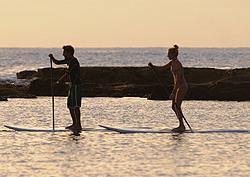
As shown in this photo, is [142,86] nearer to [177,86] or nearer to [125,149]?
[177,86]

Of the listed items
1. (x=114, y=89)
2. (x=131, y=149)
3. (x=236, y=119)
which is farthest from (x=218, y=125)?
(x=114, y=89)

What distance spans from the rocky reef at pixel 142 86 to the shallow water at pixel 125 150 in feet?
27.7

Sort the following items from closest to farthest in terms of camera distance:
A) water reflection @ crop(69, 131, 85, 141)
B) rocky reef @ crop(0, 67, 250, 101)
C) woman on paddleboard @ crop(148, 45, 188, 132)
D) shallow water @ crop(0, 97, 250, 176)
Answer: shallow water @ crop(0, 97, 250, 176) → water reflection @ crop(69, 131, 85, 141) → woman on paddleboard @ crop(148, 45, 188, 132) → rocky reef @ crop(0, 67, 250, 101)

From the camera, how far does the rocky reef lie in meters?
24.9

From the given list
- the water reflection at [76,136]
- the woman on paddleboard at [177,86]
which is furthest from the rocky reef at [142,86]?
→ the water reflection at [76,136]

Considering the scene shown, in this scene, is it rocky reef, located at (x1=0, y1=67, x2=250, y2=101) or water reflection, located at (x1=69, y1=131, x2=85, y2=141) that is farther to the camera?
rocky reef, located at (x1=0, y1=67, x2=250, y2=101)

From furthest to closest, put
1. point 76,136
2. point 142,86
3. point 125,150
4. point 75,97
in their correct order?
point 142,86 → point 75,97 → point 76,136 → point 125,150

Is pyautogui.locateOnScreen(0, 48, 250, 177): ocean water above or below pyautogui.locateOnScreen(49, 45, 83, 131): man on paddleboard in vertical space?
below

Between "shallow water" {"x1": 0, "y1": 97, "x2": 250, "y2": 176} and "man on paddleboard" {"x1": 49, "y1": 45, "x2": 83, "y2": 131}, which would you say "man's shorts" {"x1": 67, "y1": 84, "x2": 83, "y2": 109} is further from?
"shallow water" {"x1": 0, "y1": 97, "x2": 250, "y2": 176}

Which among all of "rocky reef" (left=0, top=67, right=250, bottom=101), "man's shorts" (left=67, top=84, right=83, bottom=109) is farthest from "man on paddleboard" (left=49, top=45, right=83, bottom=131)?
"rocky reef" (left=0, top=67, right=250, bottom=101)

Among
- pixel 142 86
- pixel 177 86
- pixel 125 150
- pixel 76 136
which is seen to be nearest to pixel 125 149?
pixel 125 150

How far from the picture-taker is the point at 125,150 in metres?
10.0

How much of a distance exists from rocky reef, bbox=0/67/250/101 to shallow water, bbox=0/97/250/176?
8.43m

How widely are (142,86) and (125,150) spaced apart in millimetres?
19310
